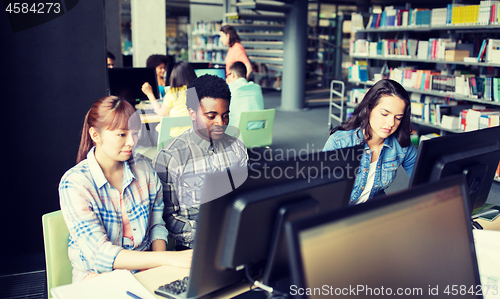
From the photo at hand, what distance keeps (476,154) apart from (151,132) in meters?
3.01

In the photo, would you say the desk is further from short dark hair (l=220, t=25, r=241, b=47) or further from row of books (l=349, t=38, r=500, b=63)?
short dark hair (l=220, t=25, r=241, b=47)

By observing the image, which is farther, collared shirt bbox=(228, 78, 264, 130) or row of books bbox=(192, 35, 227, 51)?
row of books bbox=(192, 35, 227, 51)

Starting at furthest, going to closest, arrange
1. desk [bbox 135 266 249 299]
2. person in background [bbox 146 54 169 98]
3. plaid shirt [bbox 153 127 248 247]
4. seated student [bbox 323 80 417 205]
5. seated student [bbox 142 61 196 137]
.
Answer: person in background [bbox 146 54 169 98], seated student [bbox 142 61 196 137], seated student [bbox 323 80 417 205], plaid shirt [bbox 153 127 248 247], desk [bbox 135 266 249 299]

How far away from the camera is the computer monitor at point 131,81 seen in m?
3.74

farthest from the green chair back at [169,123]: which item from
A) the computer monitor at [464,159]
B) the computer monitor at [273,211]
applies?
the computer monitor at [273,211]

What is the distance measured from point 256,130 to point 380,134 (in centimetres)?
176

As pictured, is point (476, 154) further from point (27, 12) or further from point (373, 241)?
point (27, 12)

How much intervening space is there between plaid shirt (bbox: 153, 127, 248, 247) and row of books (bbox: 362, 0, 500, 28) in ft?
12.2

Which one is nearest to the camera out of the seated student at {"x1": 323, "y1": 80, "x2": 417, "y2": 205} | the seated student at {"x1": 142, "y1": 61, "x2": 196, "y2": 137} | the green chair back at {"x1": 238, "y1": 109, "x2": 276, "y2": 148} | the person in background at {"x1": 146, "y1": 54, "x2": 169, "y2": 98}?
the seated student at {"x1": 323, "y1": 80, "x2": 417, "y2": 205}


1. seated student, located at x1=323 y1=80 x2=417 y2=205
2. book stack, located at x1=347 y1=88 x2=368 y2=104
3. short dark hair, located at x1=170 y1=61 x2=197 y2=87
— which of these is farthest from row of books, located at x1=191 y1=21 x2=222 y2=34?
seated student, located at x1=323 y1=80 x2=417 y2=205

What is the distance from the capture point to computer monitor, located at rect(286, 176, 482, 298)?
58cm

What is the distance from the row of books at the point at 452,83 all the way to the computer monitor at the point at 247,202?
3.91 meters

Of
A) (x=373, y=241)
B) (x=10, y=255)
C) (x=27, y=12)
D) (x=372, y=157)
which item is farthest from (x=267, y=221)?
(x=10, y=255)

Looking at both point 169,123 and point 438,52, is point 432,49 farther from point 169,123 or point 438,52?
point 169,123
